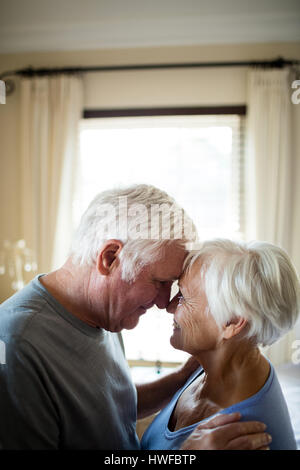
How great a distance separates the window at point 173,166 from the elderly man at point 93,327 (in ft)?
0.21

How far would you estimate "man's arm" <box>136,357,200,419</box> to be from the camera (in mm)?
740

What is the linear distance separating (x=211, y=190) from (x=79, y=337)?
15.5 inches

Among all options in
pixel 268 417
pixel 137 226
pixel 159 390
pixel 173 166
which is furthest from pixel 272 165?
pixel 159 390

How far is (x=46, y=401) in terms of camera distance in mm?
518

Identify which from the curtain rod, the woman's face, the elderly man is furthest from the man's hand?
the curtain rod

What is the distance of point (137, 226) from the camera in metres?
0.56

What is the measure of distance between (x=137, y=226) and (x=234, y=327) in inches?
9.4

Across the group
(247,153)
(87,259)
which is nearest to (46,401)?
(87,259)

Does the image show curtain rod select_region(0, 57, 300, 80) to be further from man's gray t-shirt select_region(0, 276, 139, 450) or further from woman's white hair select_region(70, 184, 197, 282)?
man's gray t-shirt select_region(0, 276, 139, 450)

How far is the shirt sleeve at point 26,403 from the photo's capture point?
1.60ft

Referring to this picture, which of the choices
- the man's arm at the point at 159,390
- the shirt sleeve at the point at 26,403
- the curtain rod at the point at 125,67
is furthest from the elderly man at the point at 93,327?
the curtain rod at the point at 125,67

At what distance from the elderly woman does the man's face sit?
21 mm
